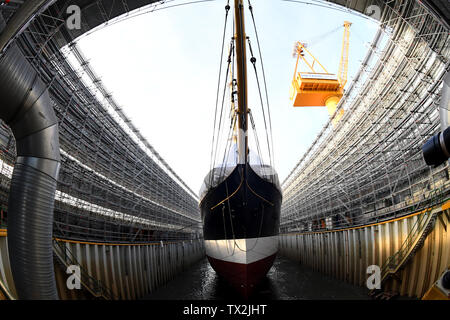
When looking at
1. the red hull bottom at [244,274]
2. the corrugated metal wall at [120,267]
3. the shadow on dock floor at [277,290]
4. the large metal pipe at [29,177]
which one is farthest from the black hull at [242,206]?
the large metal pipe at [29,177]

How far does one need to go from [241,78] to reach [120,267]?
363 inches

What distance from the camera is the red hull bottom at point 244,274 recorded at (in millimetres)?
8547

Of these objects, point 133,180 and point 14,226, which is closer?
point 14,226

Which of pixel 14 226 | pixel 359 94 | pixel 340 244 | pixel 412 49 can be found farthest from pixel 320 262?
pixel 14 226

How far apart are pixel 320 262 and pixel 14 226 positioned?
1618 cm

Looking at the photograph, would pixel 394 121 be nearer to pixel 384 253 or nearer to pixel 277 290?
pixel 384 253

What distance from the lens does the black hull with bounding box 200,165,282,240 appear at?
29.9 feet

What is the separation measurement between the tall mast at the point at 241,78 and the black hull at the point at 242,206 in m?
0.91

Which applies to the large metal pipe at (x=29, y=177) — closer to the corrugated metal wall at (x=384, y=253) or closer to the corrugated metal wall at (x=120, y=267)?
the corrugated metal wall at (x=120, y=267)

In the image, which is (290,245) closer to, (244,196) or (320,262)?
(320,262)

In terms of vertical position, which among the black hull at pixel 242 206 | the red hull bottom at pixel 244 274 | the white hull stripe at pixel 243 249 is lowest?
the red hull bottom at pixel 244 274

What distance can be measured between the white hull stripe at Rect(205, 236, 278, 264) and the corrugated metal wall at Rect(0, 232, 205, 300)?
392cm

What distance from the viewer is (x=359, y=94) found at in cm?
1319

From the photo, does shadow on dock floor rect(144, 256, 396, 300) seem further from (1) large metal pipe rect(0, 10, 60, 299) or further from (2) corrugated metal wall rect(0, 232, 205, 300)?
(1) large metal pipe rect(0, 10, 60, 299)
